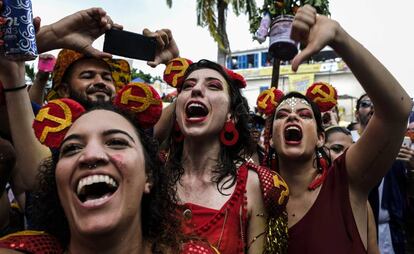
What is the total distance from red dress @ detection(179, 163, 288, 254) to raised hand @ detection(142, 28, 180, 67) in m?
1.06

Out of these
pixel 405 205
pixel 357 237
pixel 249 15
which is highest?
pixel 249 15

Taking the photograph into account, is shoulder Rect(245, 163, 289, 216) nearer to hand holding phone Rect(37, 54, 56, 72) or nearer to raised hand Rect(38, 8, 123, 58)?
raised hand Rect(38, 8, 123, 58)

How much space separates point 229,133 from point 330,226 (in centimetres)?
78

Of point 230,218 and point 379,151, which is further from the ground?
point 379,151

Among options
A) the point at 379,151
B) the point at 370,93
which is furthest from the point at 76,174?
the point at 379,151

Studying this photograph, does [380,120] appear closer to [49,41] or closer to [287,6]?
[49,41]

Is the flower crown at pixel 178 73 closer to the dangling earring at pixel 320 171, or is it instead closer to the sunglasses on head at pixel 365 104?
the dangling earring at pixel 320 171

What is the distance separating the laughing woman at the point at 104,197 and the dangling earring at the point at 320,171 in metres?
1.00

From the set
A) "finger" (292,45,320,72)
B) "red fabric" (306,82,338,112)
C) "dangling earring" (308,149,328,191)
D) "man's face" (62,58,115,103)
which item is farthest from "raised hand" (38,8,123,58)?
"red fabric" (306,82,338,112)

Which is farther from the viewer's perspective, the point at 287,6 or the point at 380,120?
the point at 287,6

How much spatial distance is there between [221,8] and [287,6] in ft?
36.3

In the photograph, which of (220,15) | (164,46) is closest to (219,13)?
(220,15)

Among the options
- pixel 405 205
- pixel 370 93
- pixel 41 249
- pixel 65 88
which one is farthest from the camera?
pixel 405 205

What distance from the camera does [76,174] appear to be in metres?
1.65
